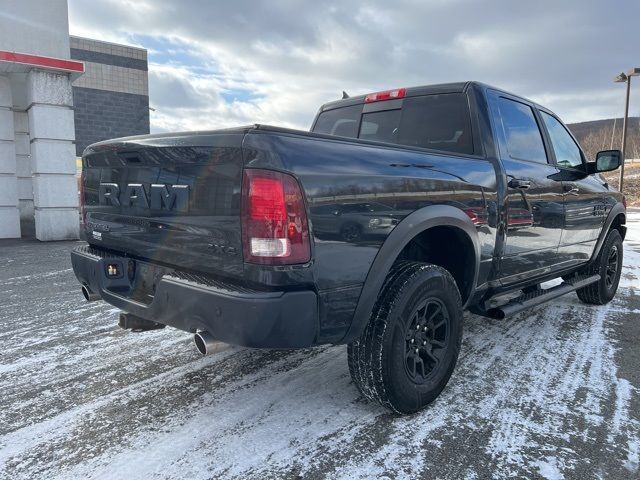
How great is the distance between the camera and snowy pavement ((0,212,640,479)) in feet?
7.12

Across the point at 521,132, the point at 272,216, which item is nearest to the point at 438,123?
the point at 521,132

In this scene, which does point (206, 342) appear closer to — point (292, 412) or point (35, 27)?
point (292, 412)

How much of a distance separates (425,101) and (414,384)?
208 cm

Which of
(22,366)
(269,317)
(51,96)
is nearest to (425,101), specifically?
(269,317)

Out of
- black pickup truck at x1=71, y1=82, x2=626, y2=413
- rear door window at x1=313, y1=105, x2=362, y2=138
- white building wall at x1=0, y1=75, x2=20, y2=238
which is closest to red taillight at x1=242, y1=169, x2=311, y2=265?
black pickup truck at x1=71, y1=82, x2=626, y2=413

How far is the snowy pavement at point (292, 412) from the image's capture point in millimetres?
2170

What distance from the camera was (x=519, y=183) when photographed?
3.34 metres

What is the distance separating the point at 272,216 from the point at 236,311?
43 cm

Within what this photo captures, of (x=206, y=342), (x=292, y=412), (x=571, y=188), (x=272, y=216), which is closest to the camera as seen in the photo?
(x=272, y=216)

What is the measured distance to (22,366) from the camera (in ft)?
10.5

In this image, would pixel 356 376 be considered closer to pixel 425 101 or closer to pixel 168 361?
pixel 168 361

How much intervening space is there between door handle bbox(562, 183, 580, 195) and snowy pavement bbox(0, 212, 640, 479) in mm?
1227

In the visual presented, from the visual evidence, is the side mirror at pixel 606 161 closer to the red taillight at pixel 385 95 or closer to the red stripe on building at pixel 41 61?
the red taillight at pixel 385 95

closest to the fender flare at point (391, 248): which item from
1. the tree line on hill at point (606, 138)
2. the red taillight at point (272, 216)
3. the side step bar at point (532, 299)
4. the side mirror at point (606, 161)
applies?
the red taillight at point (272, 216)
